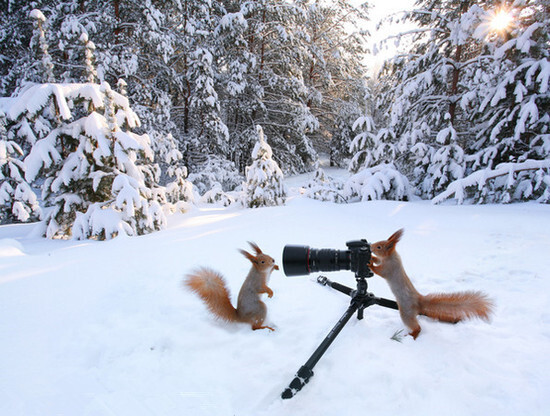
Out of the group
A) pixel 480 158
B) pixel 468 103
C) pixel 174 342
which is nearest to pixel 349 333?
pixel 174 342

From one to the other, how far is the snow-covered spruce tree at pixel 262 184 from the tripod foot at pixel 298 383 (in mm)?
5231

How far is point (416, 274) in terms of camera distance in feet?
6.83

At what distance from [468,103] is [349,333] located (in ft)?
20.6

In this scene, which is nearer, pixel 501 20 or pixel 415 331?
pixel 415 331

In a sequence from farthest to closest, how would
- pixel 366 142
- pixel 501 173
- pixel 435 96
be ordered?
1. pixel 366 142
2. pixel 435 96
3. pixel 501 173

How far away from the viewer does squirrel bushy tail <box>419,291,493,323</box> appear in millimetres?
1199

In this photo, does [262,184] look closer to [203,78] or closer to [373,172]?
[373,172]

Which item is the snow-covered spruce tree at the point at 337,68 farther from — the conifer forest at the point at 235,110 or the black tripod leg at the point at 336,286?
the black tripod leg at the point at 336,286

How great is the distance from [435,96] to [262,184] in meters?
4.35

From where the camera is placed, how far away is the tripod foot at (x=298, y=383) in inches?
38.6

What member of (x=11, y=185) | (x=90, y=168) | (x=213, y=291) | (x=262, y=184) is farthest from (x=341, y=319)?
(x=11, y=185)

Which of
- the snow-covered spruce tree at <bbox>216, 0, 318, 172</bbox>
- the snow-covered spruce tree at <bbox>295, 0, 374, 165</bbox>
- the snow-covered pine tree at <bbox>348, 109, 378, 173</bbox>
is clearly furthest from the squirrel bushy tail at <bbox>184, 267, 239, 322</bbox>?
the snow-covered spruce tree at <bbox>295, 0, 374, 165</bbox>

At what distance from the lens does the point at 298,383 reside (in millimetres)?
998

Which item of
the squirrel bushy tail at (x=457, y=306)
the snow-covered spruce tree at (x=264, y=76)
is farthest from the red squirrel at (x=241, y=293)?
the snow-covered spruce tree at (x=264, y=76)
